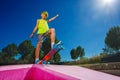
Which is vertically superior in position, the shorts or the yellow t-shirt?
the yellow t-shirt

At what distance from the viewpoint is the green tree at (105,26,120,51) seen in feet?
191

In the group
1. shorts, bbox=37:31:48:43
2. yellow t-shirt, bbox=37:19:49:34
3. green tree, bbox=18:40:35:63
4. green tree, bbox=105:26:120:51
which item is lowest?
shorts, bbox=37:31:48:43

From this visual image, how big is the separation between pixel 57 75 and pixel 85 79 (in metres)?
0.45

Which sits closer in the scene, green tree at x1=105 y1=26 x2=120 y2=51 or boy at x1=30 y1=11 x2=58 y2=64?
boy at x1=30 y1=11 x2=58 y2=64

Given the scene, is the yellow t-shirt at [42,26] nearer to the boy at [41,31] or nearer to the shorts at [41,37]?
the boy at [41,31]

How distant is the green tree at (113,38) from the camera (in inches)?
2297

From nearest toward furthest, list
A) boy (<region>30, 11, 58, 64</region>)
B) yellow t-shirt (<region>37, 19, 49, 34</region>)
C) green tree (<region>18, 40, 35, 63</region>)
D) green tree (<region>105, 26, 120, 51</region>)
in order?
boy (<region>30, 11, 58, 64</region>) < yellow t-shirt (<region>37, 19, 49, 34</region>) < green tree (<region>18, 40, 35, 63</region>) < green tree (<region>105, 26, 120, 51</region>)

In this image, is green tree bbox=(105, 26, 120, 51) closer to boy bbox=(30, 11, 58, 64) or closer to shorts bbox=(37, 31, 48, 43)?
boy bbox=(30, 11, 58, 64)

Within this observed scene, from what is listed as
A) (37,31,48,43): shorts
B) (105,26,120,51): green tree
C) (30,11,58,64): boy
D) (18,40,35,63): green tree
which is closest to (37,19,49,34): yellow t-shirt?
(30,11,58,64): boy

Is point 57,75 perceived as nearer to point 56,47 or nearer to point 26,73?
point 26,73

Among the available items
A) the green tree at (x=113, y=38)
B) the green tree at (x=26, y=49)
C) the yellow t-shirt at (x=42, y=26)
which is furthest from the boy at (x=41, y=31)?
the green tree at (x=113, y=38)

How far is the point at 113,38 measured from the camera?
6059 cm

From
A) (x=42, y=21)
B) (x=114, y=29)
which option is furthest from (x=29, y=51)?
(x=42, y=21)

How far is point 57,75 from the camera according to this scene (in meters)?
3.58
